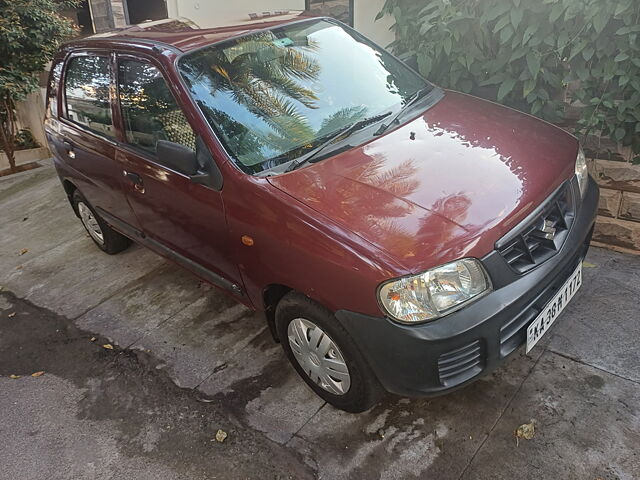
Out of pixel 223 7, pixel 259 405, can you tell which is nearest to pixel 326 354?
pixel 259 405

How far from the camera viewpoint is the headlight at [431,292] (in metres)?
2.01

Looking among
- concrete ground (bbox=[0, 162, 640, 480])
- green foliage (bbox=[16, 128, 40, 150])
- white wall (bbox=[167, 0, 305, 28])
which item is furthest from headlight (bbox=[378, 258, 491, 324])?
green foliage (bbox=[16, 128, 40, 150])

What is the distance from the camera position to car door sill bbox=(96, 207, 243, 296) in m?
2.99

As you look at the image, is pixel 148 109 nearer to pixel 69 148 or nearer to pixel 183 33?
pixel 183 33

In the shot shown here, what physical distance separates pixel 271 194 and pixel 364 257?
59 cm

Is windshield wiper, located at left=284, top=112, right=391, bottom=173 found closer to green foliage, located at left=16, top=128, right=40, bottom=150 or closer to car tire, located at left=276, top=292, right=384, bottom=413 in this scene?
car tire, located at left=276, top=292, right=384, bottom=413

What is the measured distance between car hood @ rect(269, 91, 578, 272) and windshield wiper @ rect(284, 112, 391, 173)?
6 cm

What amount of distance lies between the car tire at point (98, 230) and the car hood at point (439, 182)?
8.54ft

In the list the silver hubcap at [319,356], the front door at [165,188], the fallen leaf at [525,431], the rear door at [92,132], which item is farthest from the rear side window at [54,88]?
the fallen leaf at [525,431]

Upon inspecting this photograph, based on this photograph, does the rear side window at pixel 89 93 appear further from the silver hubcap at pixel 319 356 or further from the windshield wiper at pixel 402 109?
the silver hubcap at pixel 319 356

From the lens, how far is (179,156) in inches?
101

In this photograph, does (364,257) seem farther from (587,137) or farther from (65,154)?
(65,154)

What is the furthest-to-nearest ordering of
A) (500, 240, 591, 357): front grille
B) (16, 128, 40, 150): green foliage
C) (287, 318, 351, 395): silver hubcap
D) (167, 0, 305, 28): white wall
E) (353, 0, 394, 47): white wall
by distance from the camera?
(16, 128, 40, 150): green foliage
(167, 0, 305, 28): white wall
(353, 0, 394, 47): white wall
(287, 318, 351, 395): silver hubcap
(500, 240, 591, 357): front grille

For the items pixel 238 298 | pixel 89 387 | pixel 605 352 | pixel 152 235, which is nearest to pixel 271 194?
pixel 238 298
